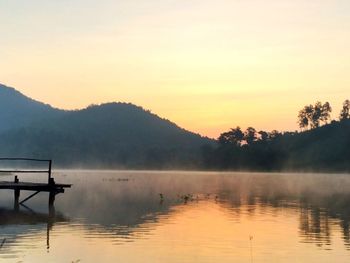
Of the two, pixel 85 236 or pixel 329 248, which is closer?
pixel 329 248

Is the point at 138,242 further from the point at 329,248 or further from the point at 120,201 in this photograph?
the point at 120,201

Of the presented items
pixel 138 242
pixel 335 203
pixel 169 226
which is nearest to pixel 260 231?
pixel 169 226

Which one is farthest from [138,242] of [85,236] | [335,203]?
[335,203]

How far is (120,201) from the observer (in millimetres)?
68625

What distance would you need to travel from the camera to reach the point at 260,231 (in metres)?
40.6

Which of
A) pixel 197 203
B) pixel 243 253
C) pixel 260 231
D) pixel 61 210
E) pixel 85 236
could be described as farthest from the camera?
pixel 197 203

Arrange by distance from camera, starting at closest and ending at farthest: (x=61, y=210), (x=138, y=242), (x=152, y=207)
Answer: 1. (x=138, y=242)
2. (x=61, y=210)
3. (x=152, y=207)

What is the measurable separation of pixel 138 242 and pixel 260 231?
10700 mm

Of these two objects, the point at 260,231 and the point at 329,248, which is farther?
the point at 260,231

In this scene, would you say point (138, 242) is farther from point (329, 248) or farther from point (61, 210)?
point (61, 210)

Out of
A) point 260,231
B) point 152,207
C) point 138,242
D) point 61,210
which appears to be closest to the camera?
point 138,242

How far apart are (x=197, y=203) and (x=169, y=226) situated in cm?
2318

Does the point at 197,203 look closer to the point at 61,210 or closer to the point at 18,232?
the point at 61,210

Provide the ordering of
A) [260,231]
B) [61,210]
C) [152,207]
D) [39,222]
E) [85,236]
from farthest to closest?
[152,207] → [61,210] → [39,222] → [260,231] → [85,236]
